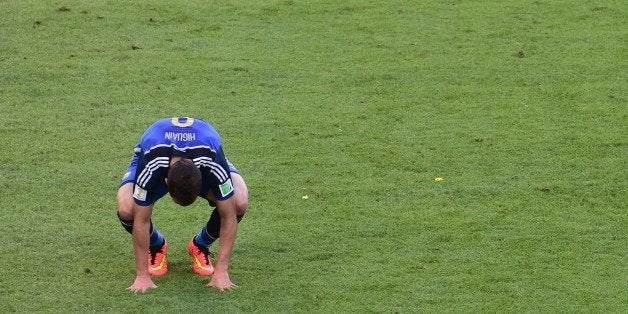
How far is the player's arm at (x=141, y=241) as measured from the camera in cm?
571

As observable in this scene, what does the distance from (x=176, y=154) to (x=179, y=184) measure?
315 millimetres

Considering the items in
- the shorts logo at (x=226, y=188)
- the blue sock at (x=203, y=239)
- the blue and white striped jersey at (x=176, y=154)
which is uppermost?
the blue and white striped jersey at (x=176, y=154)

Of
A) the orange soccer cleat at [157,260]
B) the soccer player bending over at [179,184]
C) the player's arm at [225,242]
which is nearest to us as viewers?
the soccer player bending over at [179,184]

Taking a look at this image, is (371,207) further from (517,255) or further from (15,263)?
(15,263)

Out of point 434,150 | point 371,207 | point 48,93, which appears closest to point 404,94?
point 434,150

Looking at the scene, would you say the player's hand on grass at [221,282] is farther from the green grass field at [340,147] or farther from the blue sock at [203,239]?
the blue sock at [203,239]

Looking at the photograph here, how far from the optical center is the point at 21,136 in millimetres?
8000

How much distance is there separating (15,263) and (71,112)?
2469mm

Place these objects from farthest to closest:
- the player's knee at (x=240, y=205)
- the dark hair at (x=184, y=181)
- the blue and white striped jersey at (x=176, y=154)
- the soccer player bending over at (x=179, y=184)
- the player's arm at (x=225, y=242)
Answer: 1. the player's knee at (x=240, y=205)
2. the player's arm at (x=225, y=242)
3. the blue and white striped jersey at (x=176, y=154)
4. the soccer player bending over at (x=179, y=184)
5. the dark hair at (x=184, y=181)

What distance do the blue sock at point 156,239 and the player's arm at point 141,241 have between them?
25cm

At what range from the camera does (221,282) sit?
5887 mm

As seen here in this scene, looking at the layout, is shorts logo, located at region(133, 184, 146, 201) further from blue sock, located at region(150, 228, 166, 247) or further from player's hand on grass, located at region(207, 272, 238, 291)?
player's hand on grass, located at region(207, 272, 238, 291)

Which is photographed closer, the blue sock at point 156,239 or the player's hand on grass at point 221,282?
the player's hand on grass at point 221,282

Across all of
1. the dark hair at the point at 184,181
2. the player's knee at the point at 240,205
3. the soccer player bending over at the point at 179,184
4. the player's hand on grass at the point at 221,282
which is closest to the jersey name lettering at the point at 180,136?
the soccer player bending over at the point at 179,184
